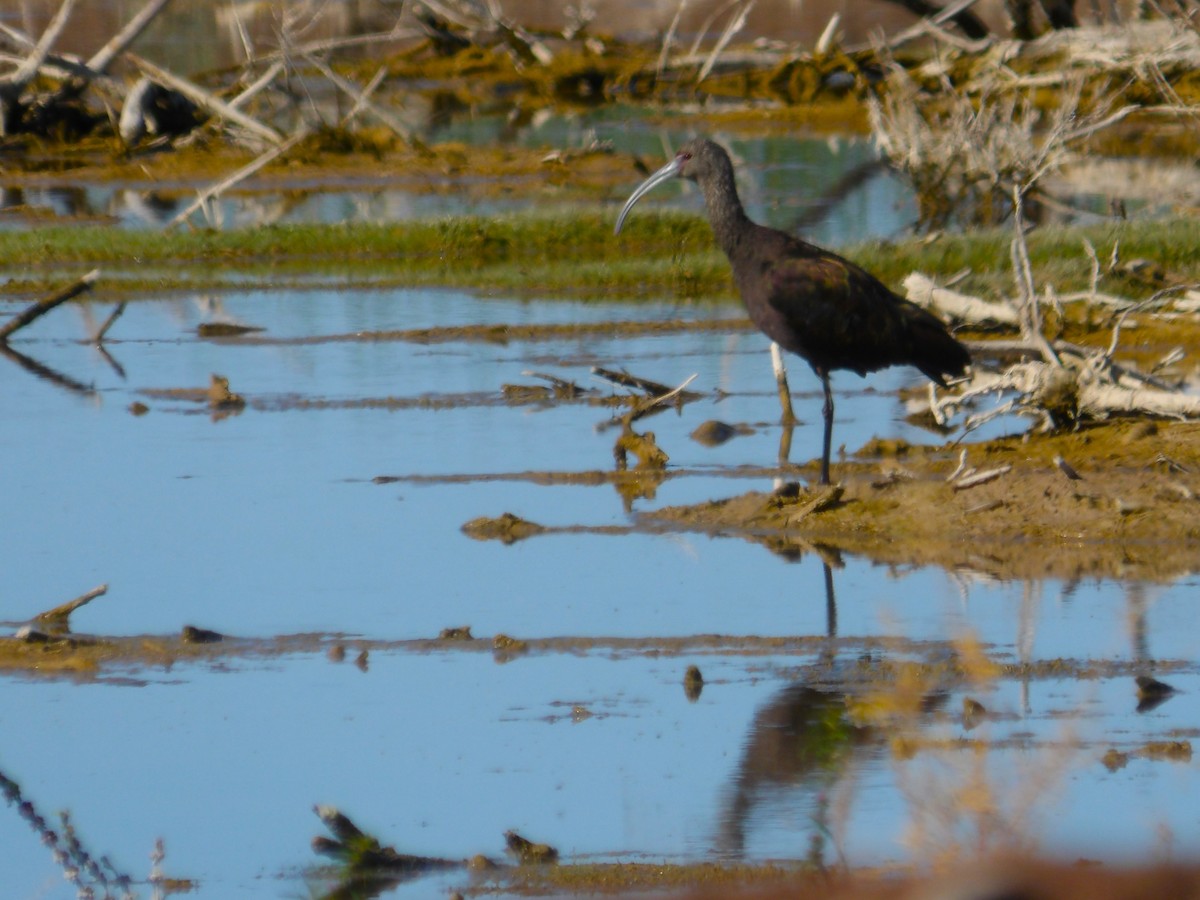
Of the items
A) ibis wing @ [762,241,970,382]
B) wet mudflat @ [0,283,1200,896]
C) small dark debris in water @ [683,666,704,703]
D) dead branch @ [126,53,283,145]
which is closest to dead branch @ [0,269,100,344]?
wet mudflat @ [0,283,1200,896]

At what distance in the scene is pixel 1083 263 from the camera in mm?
16594

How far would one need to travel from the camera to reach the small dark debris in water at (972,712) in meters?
6.56

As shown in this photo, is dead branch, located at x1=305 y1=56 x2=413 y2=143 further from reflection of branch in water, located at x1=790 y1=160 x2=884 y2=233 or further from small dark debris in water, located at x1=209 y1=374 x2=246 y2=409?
small dark debris in water, located at x1=209 y1=374 x2=246 y2=409

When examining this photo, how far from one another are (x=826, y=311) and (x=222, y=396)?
5116mm

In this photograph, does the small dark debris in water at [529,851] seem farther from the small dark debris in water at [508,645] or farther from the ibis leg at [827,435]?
the ibis leg at [827,435]

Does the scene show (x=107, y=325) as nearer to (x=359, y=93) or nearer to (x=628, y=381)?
(x=628, y=381)

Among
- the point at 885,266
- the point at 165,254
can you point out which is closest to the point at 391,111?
the point at 165,254

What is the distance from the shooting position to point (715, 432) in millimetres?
12023

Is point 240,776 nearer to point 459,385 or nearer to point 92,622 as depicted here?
point 92,622

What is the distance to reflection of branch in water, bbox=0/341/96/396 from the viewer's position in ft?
48.2

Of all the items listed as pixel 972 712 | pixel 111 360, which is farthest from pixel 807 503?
pixel 111 360

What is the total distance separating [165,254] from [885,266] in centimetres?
792

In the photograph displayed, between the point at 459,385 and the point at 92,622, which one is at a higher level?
the point at 459,385

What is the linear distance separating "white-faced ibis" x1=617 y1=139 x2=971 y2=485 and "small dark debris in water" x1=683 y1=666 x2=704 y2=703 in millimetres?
2823
